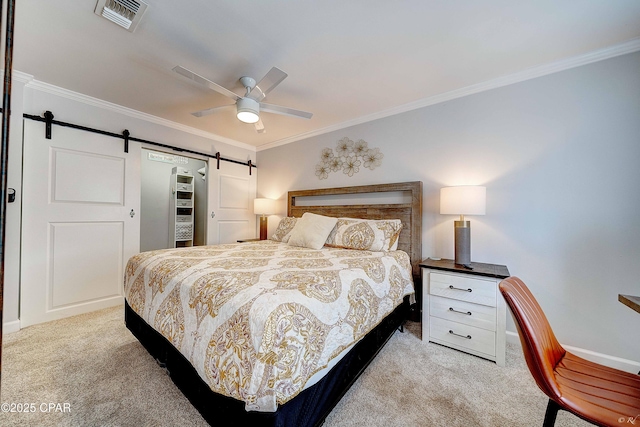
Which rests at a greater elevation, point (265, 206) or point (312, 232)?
point (265, 206)

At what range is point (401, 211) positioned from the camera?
2797 mm

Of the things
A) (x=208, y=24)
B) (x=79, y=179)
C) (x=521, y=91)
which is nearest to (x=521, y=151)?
(x=521, y=91)

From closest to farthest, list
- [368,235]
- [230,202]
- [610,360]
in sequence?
[610,360] → [368,235] → [230,202]

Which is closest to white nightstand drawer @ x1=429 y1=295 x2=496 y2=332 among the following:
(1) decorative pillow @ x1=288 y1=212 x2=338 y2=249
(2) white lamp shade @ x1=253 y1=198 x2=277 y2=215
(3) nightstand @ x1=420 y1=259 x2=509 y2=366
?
(3) nightstand @ x1=420 y1=259 x2=509 y2=366

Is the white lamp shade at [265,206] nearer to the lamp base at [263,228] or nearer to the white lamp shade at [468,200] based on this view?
the lamp base at [263,228]

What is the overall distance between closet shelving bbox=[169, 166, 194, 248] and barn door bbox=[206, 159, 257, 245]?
1398mm

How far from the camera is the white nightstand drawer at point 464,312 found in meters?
1.96

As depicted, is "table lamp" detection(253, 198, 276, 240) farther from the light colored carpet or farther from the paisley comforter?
the light colored carpet

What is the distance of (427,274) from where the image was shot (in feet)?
7.39

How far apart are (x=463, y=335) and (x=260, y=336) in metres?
1.86

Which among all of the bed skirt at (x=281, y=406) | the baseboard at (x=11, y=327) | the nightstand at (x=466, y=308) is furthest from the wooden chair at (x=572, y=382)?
the baseboard at (x=11, y=327)

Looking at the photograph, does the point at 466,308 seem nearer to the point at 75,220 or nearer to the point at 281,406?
the point at 281,406

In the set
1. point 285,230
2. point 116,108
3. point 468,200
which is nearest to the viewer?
point 468,200

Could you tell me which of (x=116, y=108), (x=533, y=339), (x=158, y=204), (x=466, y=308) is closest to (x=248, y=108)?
(x=116, y=108)
